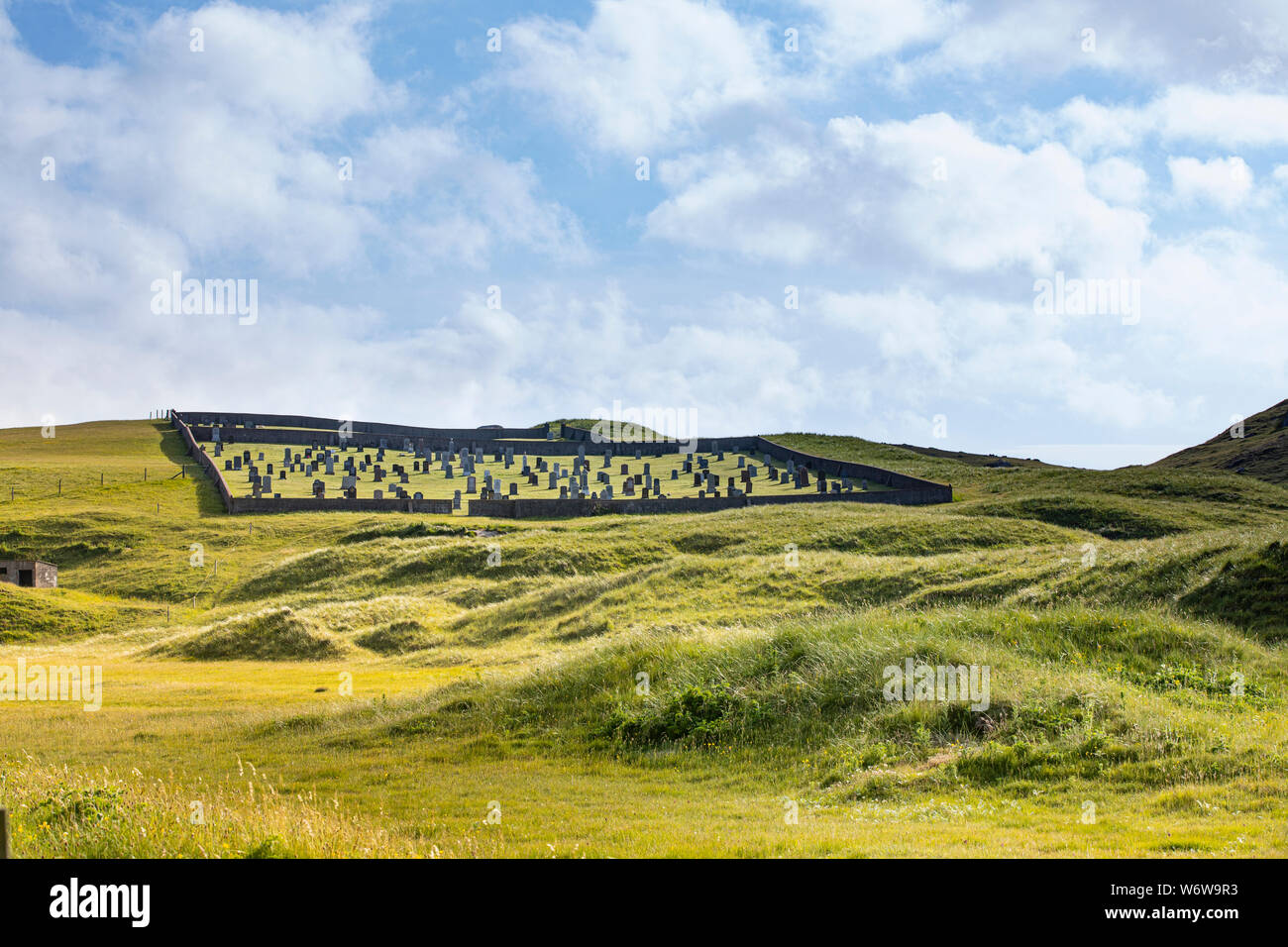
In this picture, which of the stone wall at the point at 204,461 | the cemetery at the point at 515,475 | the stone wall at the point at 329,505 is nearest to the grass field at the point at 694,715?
the cemetery at the point at 515,475

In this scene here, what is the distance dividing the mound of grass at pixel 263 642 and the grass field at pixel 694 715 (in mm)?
114

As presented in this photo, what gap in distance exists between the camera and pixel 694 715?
1814 cm

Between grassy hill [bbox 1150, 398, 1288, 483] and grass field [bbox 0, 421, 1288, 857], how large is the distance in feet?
188

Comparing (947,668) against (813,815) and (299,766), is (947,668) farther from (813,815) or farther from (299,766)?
(299,766)

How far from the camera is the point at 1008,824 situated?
11.5 metres

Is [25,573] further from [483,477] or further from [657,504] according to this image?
[657,504]

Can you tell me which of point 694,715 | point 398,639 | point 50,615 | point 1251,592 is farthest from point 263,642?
point 1251,592

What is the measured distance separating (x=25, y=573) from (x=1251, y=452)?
10315 cm

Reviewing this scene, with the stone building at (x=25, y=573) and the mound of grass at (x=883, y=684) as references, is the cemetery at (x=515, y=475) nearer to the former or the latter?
the stone building at (x=25, y=573)

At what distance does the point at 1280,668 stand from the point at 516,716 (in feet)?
46.7

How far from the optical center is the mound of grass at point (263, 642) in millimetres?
38062

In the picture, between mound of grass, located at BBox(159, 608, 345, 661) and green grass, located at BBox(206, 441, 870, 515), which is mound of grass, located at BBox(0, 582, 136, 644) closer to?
mound of grass, located at BBox(159, 608, 345, 661)

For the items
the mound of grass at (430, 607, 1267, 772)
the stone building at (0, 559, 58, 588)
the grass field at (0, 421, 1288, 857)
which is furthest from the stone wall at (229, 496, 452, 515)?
the mound of grass at (430, 607, 1267, 772)
